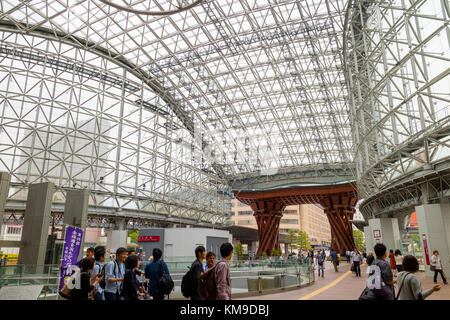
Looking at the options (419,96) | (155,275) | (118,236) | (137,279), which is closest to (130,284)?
(137,279)

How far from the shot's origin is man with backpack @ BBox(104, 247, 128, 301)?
17.3ft

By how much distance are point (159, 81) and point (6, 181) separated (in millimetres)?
22415

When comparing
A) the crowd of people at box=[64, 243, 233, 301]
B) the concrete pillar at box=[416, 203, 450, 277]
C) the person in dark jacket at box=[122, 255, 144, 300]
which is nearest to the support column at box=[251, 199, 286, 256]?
the concrete pillar at box=[416, 203, 450, 277]

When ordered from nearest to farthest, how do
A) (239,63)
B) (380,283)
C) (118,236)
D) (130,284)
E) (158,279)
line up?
(380,283) < (130,284) < (158,279) < (118,236) < (239,63)

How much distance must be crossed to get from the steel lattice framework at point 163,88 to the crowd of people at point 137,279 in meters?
16.3

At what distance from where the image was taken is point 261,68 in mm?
33688

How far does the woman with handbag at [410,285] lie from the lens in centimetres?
395

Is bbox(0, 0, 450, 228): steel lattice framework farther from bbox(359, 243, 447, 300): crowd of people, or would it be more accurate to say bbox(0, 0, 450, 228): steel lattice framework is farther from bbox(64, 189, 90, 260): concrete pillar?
bbox(359, 243, 447, 300): crowd of people

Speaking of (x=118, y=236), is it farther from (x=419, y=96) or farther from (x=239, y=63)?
(x=419, y=96)

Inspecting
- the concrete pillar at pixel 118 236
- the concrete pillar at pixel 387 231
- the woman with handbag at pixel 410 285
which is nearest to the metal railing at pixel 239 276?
the woman with handbag at pixel 410 285

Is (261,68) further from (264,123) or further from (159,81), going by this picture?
(159,81)

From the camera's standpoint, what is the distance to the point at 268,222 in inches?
1902

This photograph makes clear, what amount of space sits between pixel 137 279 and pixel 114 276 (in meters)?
0.53
